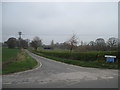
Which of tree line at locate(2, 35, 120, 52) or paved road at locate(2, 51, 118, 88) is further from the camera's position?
tree line at locate(2, 35, 120, 52)

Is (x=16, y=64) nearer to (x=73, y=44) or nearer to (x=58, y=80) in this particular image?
(x=58, y=80)

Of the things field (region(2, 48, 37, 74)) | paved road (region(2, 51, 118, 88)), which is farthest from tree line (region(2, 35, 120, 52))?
paved road (region(2, 51, 118, 88))

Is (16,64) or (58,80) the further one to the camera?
(16,64)

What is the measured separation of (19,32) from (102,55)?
179ft

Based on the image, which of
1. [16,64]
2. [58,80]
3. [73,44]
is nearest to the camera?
[58,80]

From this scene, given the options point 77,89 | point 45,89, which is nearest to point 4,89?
point 45,89

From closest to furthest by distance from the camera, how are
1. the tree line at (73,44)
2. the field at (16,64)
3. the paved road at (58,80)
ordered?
the paved road at (58,80) < the field at (16,64) < the tree line at (73,44)

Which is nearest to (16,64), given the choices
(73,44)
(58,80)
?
(58,80)

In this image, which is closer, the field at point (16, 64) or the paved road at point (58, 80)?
the paved road at point (58, 80)

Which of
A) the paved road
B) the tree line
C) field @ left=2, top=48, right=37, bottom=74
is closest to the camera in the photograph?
the paved road

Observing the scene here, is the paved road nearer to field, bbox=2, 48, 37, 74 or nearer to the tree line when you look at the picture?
field, bbox=2, 48, 37, 74

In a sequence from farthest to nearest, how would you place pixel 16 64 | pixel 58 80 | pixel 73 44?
1. pixel 73 44
2. pixel 16 64
3. pixel 58 80

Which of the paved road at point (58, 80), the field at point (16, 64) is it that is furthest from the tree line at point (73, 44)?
the paved road at point (58, 80)

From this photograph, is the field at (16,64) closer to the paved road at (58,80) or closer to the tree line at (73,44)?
the paved road at (58,80)
